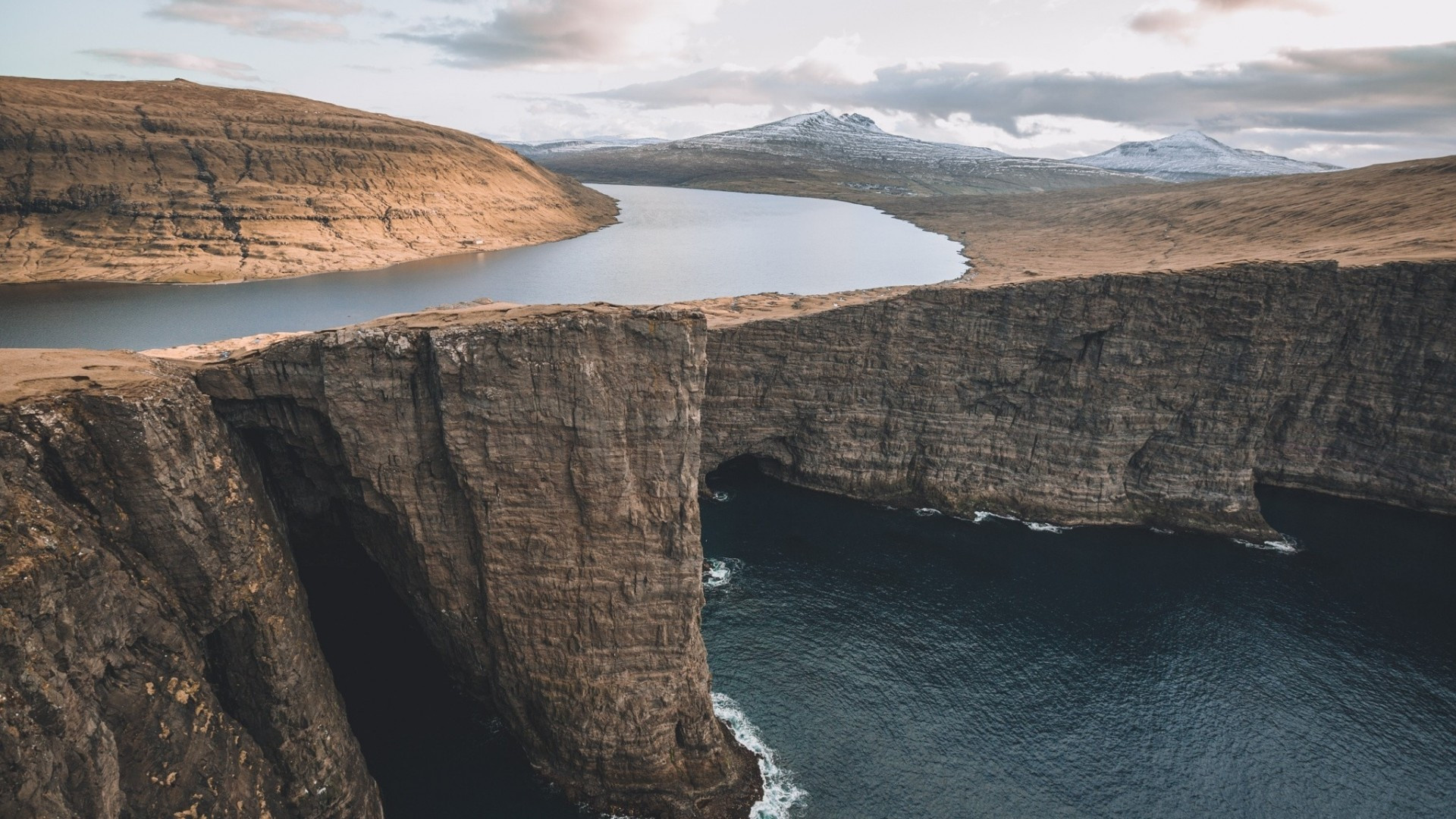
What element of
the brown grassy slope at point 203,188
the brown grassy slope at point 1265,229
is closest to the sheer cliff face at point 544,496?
the brown grassy slope at point 1265,229

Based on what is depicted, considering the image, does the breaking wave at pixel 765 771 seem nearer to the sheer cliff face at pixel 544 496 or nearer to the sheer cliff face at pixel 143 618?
the sheer cliff face at pixel 544 496

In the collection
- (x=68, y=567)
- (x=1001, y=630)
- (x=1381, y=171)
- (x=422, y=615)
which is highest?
(x=1381, y=171)

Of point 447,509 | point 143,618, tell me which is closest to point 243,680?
point 143,618

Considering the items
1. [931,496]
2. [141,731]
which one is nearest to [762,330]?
[931,496]

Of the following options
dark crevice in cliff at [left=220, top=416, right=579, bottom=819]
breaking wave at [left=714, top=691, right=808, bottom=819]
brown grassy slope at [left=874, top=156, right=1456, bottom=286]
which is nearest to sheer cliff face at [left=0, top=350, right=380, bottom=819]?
dark crevice in cliff at [left=220, top=416, right=579, bottom=819]

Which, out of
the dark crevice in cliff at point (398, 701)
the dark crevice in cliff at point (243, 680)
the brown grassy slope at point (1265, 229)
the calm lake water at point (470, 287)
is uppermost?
the brown grassy slope at point (1265, 229)

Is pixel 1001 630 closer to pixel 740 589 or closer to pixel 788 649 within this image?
pixel 788 649
